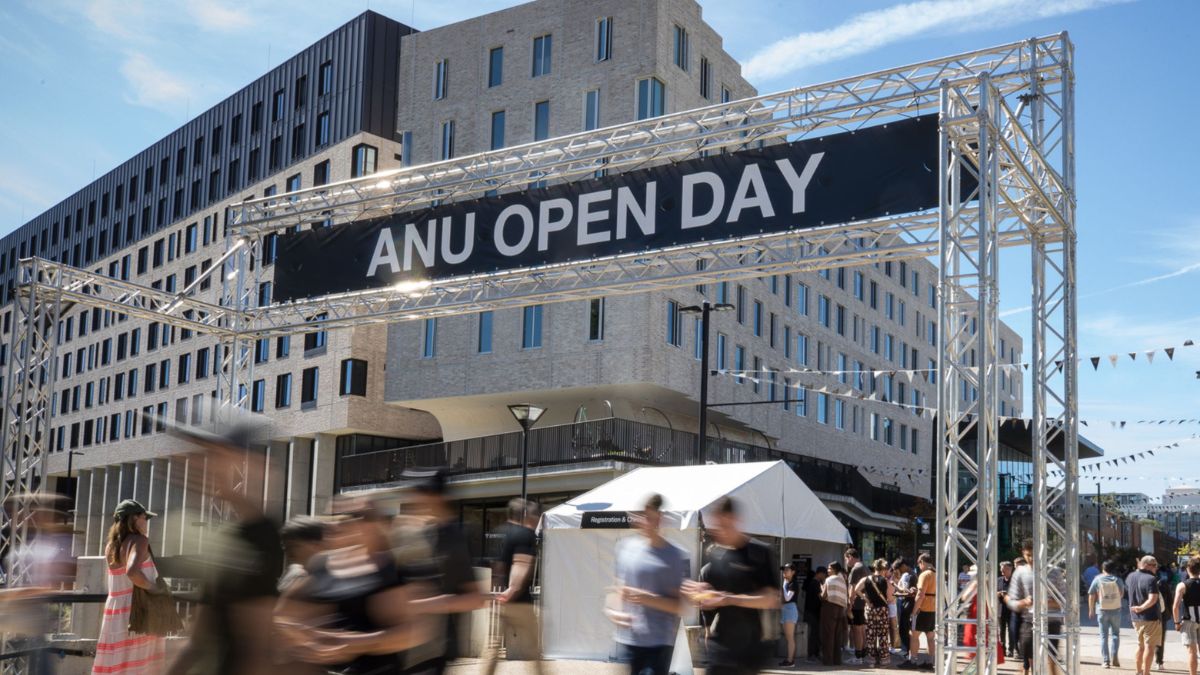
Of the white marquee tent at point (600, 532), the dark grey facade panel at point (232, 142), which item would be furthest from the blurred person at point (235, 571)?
the dark grey facade panel at point (232, 142)

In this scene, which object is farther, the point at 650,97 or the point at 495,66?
the point at 495,66

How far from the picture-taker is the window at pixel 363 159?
4662 centimetres

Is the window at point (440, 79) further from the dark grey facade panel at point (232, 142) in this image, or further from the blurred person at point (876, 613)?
the blurred person at point (876, 613)

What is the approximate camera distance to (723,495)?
16.8m

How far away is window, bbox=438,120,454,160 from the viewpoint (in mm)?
42312

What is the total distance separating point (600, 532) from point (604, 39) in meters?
24.6

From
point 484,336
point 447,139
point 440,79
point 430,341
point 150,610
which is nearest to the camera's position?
point 150,610

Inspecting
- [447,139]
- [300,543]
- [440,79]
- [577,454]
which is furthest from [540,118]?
[300,543]

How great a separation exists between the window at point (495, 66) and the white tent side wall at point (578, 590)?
2631cm

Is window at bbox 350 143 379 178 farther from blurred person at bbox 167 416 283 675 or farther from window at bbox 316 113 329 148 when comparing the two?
blurred person at bbox 167 416 283 675

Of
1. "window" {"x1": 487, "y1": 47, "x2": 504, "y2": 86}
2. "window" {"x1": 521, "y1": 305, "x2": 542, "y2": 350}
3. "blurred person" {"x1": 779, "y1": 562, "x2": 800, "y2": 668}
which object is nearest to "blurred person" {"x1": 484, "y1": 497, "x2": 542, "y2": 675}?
"blurred person" {"x1": 779, "y1": 562, "x2": 800, "y2": 668}

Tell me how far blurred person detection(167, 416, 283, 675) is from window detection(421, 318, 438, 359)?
36.4 m

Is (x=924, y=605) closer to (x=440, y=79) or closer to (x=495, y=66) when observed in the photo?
(x=495, y=66)

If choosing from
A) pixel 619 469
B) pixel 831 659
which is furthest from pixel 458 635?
pixel 619 469
